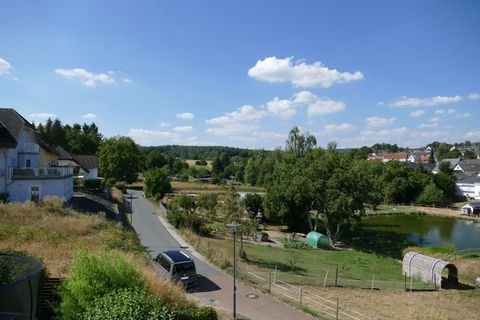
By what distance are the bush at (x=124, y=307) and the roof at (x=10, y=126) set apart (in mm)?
23614

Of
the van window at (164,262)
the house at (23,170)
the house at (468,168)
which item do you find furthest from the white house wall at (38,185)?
the house at (468,168)

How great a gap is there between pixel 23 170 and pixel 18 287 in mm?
22528

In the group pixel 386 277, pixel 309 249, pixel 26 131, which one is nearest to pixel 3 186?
pixel 26 131

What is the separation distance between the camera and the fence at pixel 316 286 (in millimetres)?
16438

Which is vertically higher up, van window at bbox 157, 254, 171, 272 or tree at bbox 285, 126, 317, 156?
tree at bbox 285, 126, 317, 156

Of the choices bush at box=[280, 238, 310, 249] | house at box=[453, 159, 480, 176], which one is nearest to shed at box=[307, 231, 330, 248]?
bush at box=[280, 238, 310, 249]

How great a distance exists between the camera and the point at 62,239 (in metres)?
19.2

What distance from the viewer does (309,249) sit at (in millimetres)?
34125

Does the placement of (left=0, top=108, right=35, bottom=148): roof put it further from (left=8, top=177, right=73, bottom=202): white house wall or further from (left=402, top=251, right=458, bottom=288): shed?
(left=402, top=251, right=458, bottom=288): shed

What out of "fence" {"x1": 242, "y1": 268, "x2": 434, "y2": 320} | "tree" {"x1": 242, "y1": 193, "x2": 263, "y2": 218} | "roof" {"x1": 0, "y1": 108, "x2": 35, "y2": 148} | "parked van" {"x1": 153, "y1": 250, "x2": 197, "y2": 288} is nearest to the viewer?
"fence" {"x1": 242, "y1": 268, "x2": 434, "y2": 320}

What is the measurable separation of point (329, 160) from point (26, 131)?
2908 cm

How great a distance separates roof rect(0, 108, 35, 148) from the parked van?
706 inches

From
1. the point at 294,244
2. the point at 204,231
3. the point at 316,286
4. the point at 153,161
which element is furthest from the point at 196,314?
the point at 153,161

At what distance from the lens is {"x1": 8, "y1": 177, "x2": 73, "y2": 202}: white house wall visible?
95.0 ft
